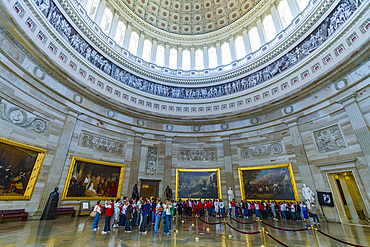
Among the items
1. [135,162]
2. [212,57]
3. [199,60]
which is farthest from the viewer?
[199,60]

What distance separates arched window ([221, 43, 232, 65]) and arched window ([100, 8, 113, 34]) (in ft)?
44.3

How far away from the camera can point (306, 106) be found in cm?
1322

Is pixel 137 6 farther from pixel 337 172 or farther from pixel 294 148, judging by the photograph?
pixel 337 172

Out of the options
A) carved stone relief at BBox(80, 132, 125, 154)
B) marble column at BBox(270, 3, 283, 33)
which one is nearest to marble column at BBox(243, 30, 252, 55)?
marble column at BBox(270, 3, 283, 33)

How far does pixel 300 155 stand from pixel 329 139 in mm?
2120

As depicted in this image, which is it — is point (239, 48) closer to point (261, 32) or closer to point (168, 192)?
point (261, 32)

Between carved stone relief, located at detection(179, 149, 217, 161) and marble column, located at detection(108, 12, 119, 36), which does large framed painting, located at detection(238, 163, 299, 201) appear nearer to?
carved stone relief, located at detection(179, 149, 217, 161)

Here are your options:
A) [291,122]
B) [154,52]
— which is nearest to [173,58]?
[154,52]

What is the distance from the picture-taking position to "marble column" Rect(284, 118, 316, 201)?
40.2 ft

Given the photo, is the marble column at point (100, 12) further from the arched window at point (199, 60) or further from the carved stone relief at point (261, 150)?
the carved stone relief at point (261, 150)

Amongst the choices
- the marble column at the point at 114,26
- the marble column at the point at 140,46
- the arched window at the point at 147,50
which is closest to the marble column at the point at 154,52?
the arched window at the point at 147,50

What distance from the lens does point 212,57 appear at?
74.7ft

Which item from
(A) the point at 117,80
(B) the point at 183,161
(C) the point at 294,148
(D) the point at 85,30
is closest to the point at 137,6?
(D) the point at 85,30

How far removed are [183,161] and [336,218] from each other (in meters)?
11.6
